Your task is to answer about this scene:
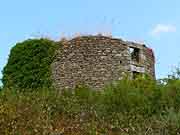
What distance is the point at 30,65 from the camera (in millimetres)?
19188

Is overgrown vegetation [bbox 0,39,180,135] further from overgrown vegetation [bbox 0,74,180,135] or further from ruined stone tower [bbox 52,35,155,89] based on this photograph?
ruined stone tower [bbox 52,35,155,89]

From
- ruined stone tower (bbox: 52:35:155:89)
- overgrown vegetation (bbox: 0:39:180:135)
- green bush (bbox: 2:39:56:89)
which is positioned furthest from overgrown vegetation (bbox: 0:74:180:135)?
green bush (bbox: 2:39:56:89)

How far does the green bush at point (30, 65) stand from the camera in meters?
18.9

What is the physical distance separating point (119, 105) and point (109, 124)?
257cm

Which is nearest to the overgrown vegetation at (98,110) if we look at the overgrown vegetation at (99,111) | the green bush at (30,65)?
the overgrown vegetation at (99,111)

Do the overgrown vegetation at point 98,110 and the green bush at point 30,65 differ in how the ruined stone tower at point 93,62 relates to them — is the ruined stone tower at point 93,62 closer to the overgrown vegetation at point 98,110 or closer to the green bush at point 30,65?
the green bush at point 30,65

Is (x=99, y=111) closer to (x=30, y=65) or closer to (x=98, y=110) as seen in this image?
(x=98, y=110)

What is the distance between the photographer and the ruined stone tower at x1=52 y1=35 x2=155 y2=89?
18.4m

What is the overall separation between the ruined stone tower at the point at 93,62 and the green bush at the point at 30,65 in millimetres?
321

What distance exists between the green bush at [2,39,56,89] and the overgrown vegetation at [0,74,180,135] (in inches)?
144

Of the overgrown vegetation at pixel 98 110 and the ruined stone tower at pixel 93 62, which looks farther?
the ruined stone tower at pixel 93 62

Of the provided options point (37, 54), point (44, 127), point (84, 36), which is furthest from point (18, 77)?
point (44, 127)

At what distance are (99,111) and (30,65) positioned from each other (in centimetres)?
650

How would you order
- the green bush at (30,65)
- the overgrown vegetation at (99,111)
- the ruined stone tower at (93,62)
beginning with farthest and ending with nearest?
the green bush at (30,65)
the ruined stone tower at (93,62)
the overgrown vegetation at (99,111)
